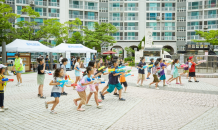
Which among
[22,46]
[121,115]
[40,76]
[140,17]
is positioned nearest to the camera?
[121,115]

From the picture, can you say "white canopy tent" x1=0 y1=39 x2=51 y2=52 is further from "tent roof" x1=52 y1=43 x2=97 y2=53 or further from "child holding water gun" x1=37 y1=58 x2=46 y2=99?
"child holding water gun" x1=37 y1=58 x2=46 y2=99

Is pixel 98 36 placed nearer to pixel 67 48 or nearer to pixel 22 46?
pixel 67 48

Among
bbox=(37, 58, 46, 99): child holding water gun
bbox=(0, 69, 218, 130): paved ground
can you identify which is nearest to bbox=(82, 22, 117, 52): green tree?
bbox=(37, 58, 46, 99): child holding water gun

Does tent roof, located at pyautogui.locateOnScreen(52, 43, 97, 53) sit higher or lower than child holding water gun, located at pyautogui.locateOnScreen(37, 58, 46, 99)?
higher

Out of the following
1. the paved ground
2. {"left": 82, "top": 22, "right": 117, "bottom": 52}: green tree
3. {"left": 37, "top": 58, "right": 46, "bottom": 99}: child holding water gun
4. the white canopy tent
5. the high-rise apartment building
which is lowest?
the paved ground

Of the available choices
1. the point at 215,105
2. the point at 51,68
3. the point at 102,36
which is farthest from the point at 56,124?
the point at 102,36

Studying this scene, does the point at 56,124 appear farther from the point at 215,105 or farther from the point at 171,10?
the point at 171,10

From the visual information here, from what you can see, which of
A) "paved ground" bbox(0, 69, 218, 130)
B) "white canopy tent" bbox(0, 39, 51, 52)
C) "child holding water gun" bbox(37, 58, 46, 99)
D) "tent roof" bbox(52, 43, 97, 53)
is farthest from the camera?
"tent roof" bbox(52, 43, 97, 53)

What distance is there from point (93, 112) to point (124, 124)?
1.40 metres

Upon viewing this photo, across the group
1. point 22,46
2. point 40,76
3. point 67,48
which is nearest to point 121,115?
point 40,76

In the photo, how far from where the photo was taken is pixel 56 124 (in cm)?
537

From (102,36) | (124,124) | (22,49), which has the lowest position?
(124,124)

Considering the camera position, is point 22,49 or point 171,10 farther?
point 171,10

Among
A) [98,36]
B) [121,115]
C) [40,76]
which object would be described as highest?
[98,36]
